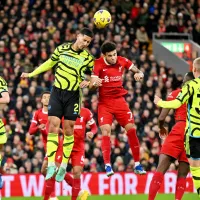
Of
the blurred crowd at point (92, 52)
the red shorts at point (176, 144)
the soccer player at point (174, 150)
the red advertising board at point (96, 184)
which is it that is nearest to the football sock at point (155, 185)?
the soccer player at point (174, 150)

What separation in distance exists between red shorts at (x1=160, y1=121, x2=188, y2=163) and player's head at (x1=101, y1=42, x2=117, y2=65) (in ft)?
6.19

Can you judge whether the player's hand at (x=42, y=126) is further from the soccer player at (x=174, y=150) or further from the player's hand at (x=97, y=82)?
the soccer player at (x=174, y=150)

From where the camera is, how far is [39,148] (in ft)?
84.4

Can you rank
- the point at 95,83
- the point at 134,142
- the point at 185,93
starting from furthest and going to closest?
1. the point at 134,142
2. the point at 95,83
3. the point at 185,93

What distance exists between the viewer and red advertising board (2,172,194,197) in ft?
76.8

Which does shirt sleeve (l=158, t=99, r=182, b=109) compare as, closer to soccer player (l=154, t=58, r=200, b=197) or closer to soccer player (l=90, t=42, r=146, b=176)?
soccer player (l=154, t=58, r=200, b=197)

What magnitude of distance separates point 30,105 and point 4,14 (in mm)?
3938

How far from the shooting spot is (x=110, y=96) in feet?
58.7

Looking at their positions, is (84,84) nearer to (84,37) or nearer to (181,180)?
(84,37)

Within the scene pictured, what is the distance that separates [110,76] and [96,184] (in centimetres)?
663

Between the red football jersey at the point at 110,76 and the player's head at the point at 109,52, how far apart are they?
9cm

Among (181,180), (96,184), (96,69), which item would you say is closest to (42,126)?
(96,69)

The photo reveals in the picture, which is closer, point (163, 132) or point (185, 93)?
point (185, 93)

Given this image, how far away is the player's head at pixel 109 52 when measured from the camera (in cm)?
1766
